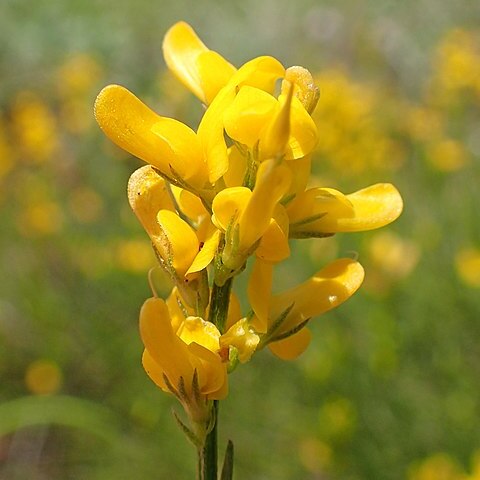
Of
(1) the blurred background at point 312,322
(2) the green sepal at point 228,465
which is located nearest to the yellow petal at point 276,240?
(2) the green sepal at point 228,465

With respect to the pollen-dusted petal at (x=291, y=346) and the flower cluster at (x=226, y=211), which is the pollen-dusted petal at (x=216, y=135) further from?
the pollen-dusted petal at (x=291, y=346)

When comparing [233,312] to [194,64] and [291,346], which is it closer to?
[291,346]

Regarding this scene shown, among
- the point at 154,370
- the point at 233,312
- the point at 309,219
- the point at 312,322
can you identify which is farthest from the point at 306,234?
the point at 312,322

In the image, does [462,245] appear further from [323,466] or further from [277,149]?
[277,149]

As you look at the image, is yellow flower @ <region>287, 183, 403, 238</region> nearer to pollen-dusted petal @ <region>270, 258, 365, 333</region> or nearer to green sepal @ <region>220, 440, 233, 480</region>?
pollen-dusted petal @ <region>270, 258, 365, 333</region>

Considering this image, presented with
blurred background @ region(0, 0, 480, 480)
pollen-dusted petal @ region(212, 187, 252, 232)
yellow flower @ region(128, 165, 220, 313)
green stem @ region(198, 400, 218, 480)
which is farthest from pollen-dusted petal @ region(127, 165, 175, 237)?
blurred background @ region(0, 0, 480, 480)
